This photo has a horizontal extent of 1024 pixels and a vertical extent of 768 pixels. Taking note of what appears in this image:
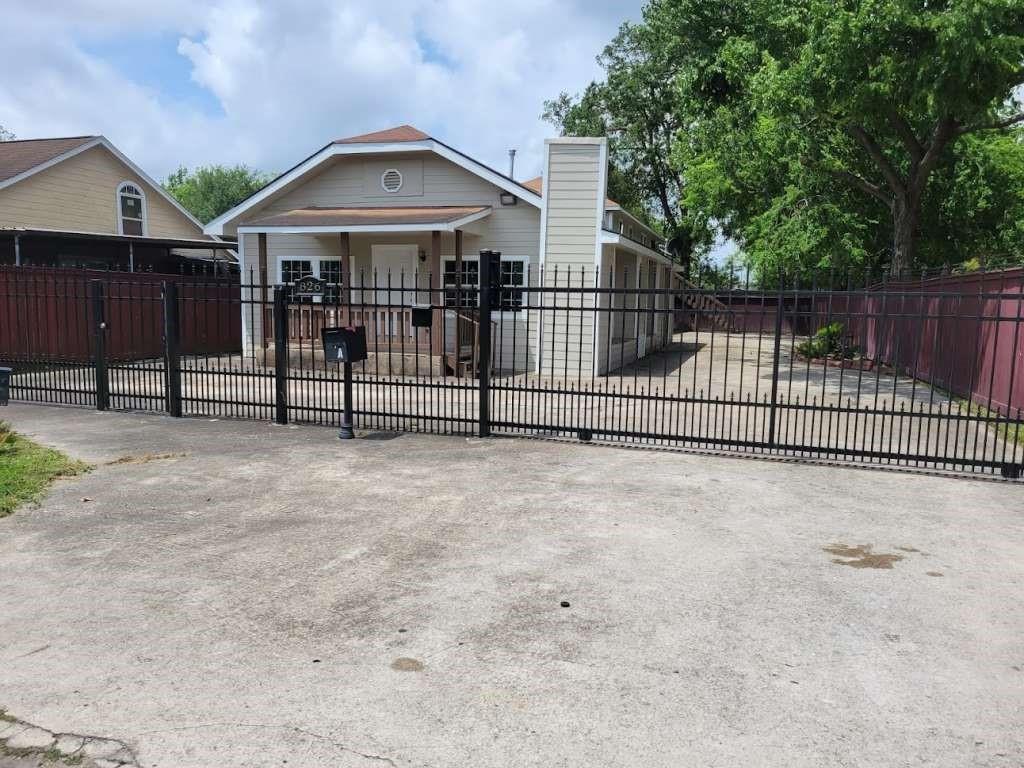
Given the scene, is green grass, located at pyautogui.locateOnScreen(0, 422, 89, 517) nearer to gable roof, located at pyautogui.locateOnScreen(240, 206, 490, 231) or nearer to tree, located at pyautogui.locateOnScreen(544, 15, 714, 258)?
gable roof, located at pyautogui.locateOnScreen(240, 206, 490, 231)

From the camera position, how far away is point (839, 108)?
596 inches

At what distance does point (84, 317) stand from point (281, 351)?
886 cm

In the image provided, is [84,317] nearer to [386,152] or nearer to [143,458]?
[386,152]

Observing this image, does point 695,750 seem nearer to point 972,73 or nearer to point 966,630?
point 966,630

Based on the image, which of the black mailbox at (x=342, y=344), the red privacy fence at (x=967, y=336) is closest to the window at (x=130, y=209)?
the black mailbox at (x=342, y=344)

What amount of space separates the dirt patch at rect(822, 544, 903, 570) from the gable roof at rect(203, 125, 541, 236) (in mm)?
11541

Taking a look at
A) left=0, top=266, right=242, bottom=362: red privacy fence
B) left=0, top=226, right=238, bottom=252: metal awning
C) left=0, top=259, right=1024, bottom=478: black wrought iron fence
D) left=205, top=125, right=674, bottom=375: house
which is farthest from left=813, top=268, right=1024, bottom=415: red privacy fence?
left=0, top=226, right=238, bottom=252: metal awning

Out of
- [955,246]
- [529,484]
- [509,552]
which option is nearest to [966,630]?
[509,552]

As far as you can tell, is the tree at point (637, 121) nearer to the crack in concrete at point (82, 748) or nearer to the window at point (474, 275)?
the window at point (474, 275)

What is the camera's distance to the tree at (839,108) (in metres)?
12.5

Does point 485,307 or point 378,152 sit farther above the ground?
point 378,152

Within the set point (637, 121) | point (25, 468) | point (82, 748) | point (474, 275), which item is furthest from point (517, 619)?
point (637, 121)

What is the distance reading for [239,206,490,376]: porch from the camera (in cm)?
1531

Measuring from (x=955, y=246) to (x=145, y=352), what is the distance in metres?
23.5
